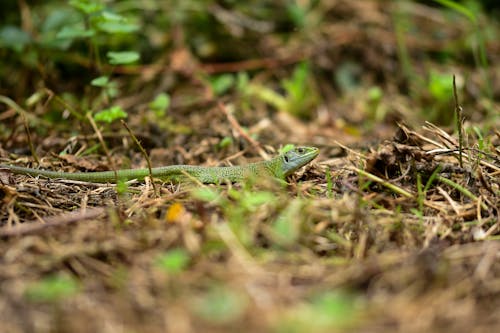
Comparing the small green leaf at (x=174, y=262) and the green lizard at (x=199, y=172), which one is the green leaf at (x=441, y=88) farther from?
the small green leaf at (x=174, y=262)

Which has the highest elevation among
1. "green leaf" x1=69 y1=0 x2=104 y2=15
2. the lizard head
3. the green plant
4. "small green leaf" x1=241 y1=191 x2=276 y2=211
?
"green leaf" x1=69 y1=0 x2=104 y2=15

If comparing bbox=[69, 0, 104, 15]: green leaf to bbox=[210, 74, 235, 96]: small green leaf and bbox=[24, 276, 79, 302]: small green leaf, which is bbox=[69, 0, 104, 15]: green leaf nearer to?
bbox=[210, 74, 235, 96]: small green leaf

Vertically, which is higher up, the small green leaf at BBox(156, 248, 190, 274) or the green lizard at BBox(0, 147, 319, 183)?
the small green leaf at BBox(156, 248, 190, 274)

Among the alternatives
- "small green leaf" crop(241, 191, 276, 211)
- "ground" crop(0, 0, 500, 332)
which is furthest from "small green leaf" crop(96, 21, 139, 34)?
"small green leaf" crop(241, 191, 276, 211)

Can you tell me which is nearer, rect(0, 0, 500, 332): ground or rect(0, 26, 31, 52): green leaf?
rect(0, 0, 500, 332): ground

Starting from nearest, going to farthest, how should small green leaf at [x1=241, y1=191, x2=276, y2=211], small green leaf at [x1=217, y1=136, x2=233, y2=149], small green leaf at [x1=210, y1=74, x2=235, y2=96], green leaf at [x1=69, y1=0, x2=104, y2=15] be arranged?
small green leaf at [x1=241, y1=191, x2=276, y2=211] → green leaf at [x1=69, y1=0, x2=104, y2=15] → small green leaf at [x1=217, y1=136, x2=233, y2=149] → small green leaf at [x1=210, y1=74, x2=235, y2=96]

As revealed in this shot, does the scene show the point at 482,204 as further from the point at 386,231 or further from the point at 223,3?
the point at 223,3

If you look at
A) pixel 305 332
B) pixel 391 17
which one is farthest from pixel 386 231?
pixel 391 17

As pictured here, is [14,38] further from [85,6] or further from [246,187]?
[246,187]
